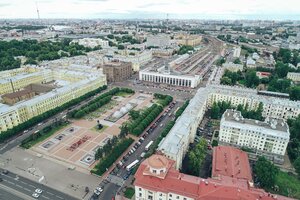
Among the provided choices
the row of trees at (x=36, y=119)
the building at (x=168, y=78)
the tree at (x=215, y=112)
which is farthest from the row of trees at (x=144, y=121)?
the building at (x=168, y=78)

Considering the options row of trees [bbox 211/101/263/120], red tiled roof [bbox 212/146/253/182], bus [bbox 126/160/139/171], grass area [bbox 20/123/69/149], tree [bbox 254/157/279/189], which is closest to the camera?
red tiled roof [bbox 212/146/253/182]

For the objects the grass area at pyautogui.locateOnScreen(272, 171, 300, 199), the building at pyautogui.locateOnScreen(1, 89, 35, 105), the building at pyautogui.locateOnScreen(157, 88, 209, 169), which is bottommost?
the grass area at pyautogui.locateOnScreen(272, 171, 300, 199)

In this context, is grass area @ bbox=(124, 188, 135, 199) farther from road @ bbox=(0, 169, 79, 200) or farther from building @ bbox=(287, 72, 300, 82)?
building @ bbox=(287, 72, 300, 82)

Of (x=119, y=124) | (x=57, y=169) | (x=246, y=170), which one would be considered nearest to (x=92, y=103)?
(x=119, y=124)

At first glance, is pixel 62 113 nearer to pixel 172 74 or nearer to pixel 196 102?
pixel 196 102

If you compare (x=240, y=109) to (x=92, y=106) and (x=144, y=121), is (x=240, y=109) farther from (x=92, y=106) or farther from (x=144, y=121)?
(x=92, y=106)

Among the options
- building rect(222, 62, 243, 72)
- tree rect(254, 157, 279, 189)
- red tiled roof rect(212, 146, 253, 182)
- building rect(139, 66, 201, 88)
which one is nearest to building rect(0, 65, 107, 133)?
building rect(139, 66, 201, 88)

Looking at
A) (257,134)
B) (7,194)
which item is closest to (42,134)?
(7,194)
